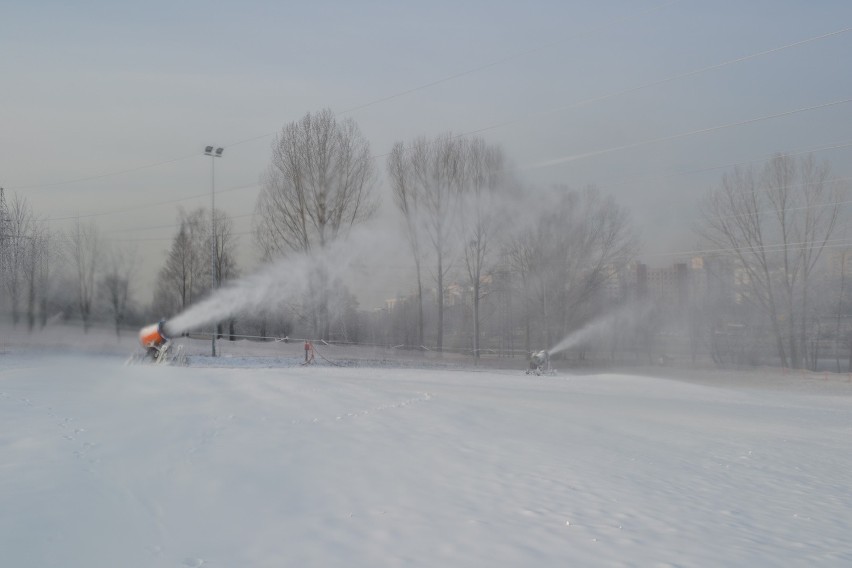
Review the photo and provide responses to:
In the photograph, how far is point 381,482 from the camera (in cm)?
946

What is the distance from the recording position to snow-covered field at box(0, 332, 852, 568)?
6.95m

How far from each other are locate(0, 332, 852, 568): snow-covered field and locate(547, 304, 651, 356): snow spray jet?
40.1 meters

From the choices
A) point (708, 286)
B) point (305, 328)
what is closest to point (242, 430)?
point (305, 328)

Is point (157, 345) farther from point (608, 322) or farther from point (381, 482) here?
point (608, 322)

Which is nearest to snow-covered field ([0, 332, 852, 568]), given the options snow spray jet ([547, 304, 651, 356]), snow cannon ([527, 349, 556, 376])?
snow cannon ([527, 349, 556, 376])

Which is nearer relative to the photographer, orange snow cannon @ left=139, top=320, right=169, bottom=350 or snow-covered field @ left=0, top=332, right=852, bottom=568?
snow-covered field @ left=0, top=332, right=852, bottom=568

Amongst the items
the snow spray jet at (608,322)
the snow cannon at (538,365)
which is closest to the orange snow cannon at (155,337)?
the snow cannon at (538,365)

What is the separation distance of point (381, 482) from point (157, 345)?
18.5 metres

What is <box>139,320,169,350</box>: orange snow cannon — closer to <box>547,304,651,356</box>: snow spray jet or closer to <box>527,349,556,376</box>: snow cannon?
<box>527,349,556,376</box>: snow cannon

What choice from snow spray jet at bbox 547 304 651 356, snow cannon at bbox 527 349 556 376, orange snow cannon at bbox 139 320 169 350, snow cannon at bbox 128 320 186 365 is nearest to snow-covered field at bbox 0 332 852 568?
snow cannon at bbox 128 320 186 365

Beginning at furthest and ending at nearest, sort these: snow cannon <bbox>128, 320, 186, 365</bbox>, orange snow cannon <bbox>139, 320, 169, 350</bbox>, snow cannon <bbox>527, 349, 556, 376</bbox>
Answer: snow cannon <bbox>527, 349, 556, 376</bbox>
orange snow cannon <bbox>139, 320, 169, 350</bbox>
snow cannon <bbox>128, 320, 186, 365</bbox>

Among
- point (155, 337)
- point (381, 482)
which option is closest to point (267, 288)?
point (155, 337)

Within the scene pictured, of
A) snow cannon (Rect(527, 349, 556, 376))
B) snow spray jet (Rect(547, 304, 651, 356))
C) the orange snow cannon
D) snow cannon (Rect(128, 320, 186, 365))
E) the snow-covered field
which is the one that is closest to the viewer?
the snow-covered field

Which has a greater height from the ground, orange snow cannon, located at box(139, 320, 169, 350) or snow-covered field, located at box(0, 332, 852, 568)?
orange snow cannon, located at box(139, 320, 169, 350)
